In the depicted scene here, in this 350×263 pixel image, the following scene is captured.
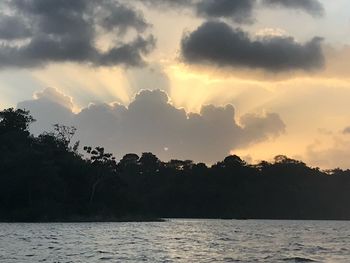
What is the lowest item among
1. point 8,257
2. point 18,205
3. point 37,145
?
point 8,257

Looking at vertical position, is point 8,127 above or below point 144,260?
above

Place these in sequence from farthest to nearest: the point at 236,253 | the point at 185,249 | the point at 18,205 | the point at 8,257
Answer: the point at 18,205 < the point at 185,249 < the point at 236,253 < the point at 8,257

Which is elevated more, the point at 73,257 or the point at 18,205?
the point at 18,205

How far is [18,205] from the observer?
5133 inches

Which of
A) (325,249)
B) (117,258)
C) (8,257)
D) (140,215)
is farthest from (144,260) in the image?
(140,215)

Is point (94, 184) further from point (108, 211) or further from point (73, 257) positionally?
point (73, 257)

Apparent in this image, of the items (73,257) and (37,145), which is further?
A: (37,145)

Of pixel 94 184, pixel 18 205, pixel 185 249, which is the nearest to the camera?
pixel 185 249

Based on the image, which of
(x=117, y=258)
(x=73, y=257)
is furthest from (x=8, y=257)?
(x=117, y=258)

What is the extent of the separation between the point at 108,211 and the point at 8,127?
3893 cm

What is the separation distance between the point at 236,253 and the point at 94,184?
3705 inches

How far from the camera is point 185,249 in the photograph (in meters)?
52.2

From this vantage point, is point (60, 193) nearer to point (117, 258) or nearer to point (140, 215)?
point (140, 215)

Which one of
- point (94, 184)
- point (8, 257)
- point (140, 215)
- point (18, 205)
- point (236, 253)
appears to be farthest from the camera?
point (140, 215)
